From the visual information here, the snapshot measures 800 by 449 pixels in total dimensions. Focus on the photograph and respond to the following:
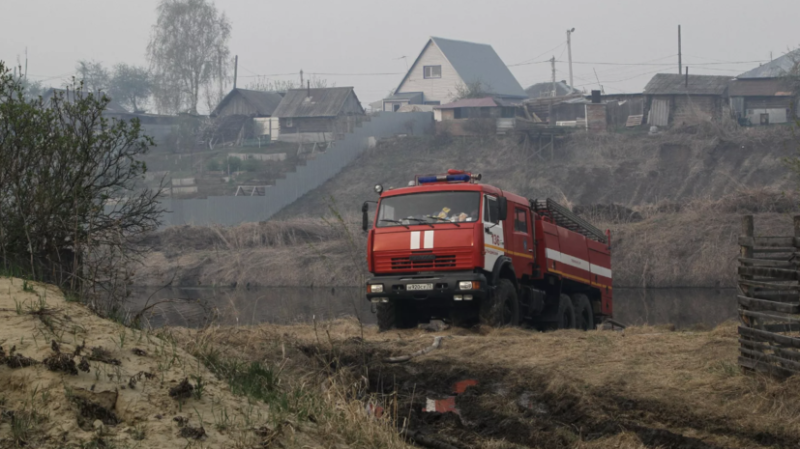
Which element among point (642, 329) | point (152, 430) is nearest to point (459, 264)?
point (642, 329)

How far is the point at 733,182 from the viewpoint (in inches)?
2013

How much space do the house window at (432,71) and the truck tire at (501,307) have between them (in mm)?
71363

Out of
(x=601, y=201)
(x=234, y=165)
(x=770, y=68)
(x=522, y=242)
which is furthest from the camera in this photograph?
(x=770, y=68)

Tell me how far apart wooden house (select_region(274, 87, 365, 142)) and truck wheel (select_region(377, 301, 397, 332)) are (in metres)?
53.7

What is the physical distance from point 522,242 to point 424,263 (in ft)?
8.28

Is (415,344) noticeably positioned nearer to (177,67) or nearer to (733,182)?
(733,182)

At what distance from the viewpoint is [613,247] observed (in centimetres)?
3897

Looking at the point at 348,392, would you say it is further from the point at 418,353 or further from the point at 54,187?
the point at 54,187

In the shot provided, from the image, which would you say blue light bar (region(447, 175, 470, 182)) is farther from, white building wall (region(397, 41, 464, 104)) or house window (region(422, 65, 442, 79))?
house window (region(422, 65, 442, 79))

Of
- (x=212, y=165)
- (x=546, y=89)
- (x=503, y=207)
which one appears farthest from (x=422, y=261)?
(x=546, y=89)

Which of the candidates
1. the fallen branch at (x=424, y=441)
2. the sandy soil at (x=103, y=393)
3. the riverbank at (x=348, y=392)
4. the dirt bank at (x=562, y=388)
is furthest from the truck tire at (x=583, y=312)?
the sandy soil at (x=103, y=393)

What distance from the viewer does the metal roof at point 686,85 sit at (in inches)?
2576

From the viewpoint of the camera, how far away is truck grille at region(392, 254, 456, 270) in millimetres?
16031

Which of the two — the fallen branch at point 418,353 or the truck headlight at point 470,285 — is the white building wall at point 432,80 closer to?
the truck headlight at point 470,285
